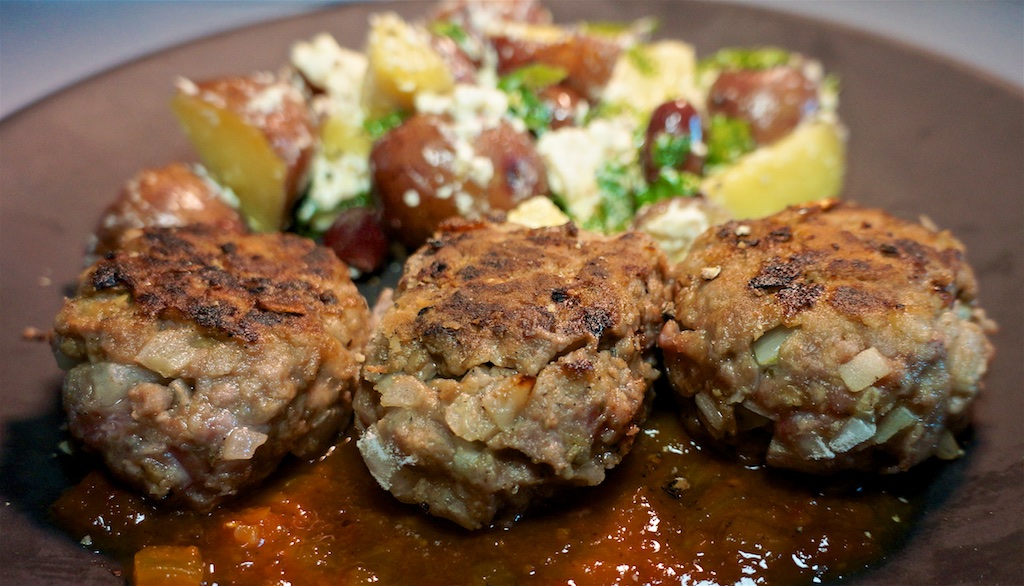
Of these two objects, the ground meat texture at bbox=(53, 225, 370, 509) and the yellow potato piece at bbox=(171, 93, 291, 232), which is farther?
the yellow potato piece at bbox=(171, 93, 291, 232)

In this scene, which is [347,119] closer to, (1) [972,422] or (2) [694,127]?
(2) [694,127]

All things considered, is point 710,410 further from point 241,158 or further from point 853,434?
point 241,158

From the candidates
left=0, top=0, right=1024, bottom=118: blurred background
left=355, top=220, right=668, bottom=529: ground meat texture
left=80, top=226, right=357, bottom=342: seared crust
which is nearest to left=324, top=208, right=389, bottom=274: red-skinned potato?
left=80, top=226, right=357, bottom=342: seared crust

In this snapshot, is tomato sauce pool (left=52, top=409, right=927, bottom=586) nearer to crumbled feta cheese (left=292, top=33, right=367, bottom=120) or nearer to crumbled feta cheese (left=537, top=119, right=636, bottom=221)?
crumbled feta cheese (left=537, top=119, right=636, bottom=221)

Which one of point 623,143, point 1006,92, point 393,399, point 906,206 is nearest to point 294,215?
point 623,143

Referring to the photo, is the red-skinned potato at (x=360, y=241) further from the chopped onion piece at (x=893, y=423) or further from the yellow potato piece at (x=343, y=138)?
the chopped onion piece at (x=893, y=423)
